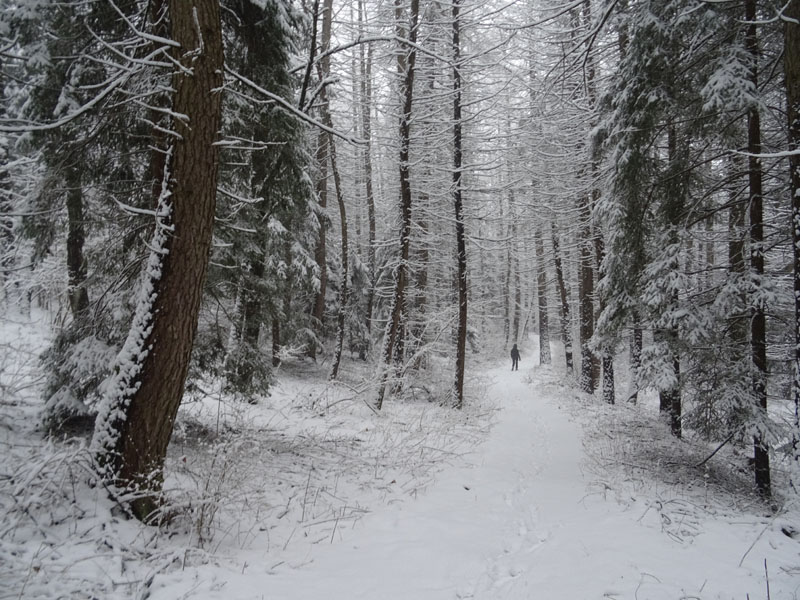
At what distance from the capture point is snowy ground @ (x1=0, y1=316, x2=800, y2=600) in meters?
2.91

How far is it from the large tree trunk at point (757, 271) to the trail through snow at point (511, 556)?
148 centimetres

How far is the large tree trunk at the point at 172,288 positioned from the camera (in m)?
3.37

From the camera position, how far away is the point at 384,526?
4.43m

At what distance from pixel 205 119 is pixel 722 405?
287 inches

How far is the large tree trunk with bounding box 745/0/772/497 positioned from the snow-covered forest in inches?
1.4

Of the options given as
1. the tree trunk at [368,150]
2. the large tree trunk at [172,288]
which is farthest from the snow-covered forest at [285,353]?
the tree trunk at [368,150]

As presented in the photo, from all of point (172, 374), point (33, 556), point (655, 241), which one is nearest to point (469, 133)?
point (655, 241)

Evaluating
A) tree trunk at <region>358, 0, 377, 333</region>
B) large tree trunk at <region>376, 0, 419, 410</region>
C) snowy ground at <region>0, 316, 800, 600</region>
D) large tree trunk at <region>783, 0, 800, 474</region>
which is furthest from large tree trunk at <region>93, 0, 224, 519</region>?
tree trunk at <region>358, 0, 377, 333</region>

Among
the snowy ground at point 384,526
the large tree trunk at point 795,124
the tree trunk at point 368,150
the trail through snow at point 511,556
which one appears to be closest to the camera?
the snowy ground at point 384,526

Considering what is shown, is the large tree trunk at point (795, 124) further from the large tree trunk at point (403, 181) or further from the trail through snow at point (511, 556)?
the large tree trunk at point (403, 181)

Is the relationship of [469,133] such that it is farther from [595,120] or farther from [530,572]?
[530,572]

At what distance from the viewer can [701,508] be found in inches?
200

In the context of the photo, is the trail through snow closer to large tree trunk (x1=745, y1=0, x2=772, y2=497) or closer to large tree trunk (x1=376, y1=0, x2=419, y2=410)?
large tree trunk (x1=745, y1=0, x2=772, y2=497)

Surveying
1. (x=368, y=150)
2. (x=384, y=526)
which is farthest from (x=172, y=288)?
(x=368, y=150)
